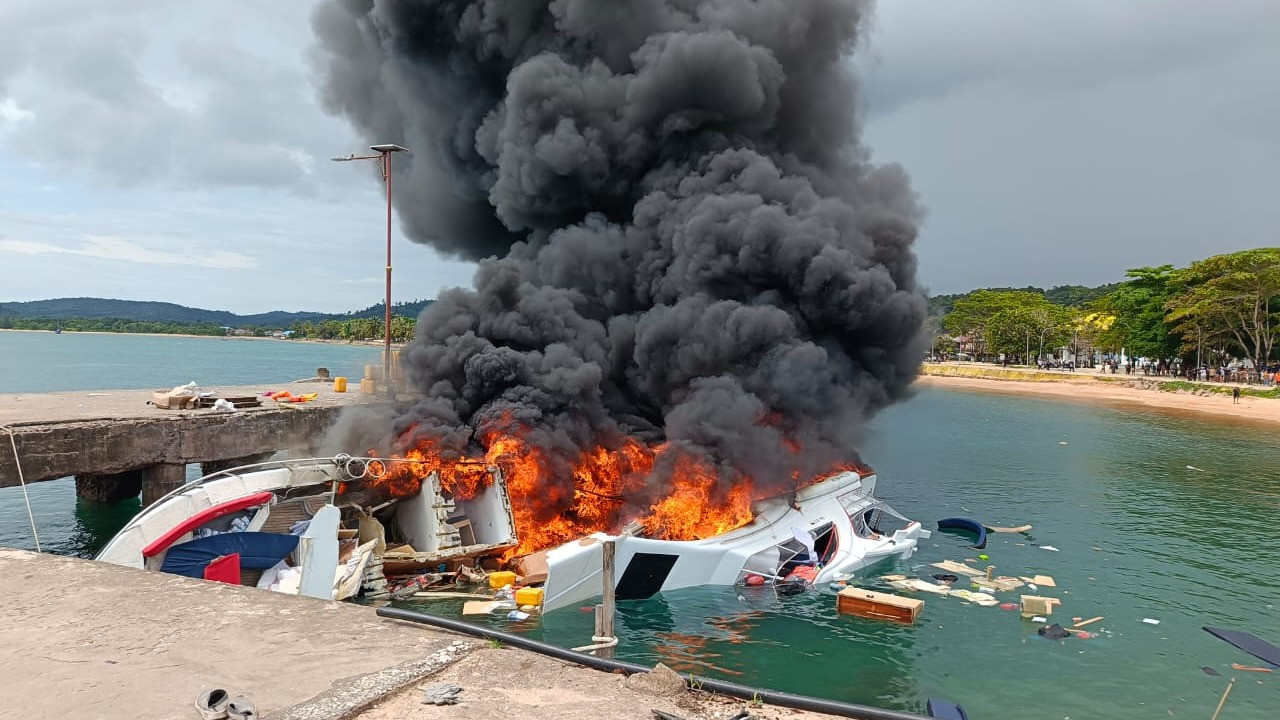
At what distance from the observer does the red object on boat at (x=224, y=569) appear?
1330 cm

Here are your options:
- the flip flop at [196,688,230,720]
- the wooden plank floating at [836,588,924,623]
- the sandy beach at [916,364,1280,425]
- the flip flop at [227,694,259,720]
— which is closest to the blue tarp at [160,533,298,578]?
the flip flop at [196,688,230,720]

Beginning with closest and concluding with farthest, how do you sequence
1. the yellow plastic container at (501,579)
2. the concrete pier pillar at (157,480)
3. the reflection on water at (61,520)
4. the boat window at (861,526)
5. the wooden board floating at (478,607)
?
1. the wooden board floating at (478,607)
2. the yellow plastic container at (501,579)
3. the boat window at (861,526)
4. the concrete pier pillar at (157,480)
5. the reflection on water at (61,520)

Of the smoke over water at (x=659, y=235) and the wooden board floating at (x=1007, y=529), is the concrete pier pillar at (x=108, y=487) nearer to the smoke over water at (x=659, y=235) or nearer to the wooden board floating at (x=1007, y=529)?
the smoke over water at (x=659, y=235)

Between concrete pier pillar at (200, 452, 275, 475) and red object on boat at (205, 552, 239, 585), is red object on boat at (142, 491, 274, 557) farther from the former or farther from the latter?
concrete pier pillar at (200, 452, 275, 475)

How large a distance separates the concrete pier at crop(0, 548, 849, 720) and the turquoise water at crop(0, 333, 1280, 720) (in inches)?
212

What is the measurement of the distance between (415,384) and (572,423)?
4.23m

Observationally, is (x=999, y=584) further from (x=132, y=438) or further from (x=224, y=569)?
(x=132, y=438)

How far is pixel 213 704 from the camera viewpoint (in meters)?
6.63

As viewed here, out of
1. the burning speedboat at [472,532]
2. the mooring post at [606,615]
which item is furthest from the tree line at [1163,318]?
the mooring post at [606,615]

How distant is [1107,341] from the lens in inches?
3226

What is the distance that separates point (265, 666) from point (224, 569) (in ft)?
22.8

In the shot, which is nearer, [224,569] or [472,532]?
[224,569]

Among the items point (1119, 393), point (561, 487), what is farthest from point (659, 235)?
point (1119, 393)

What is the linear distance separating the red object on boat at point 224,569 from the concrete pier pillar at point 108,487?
13730 mm
